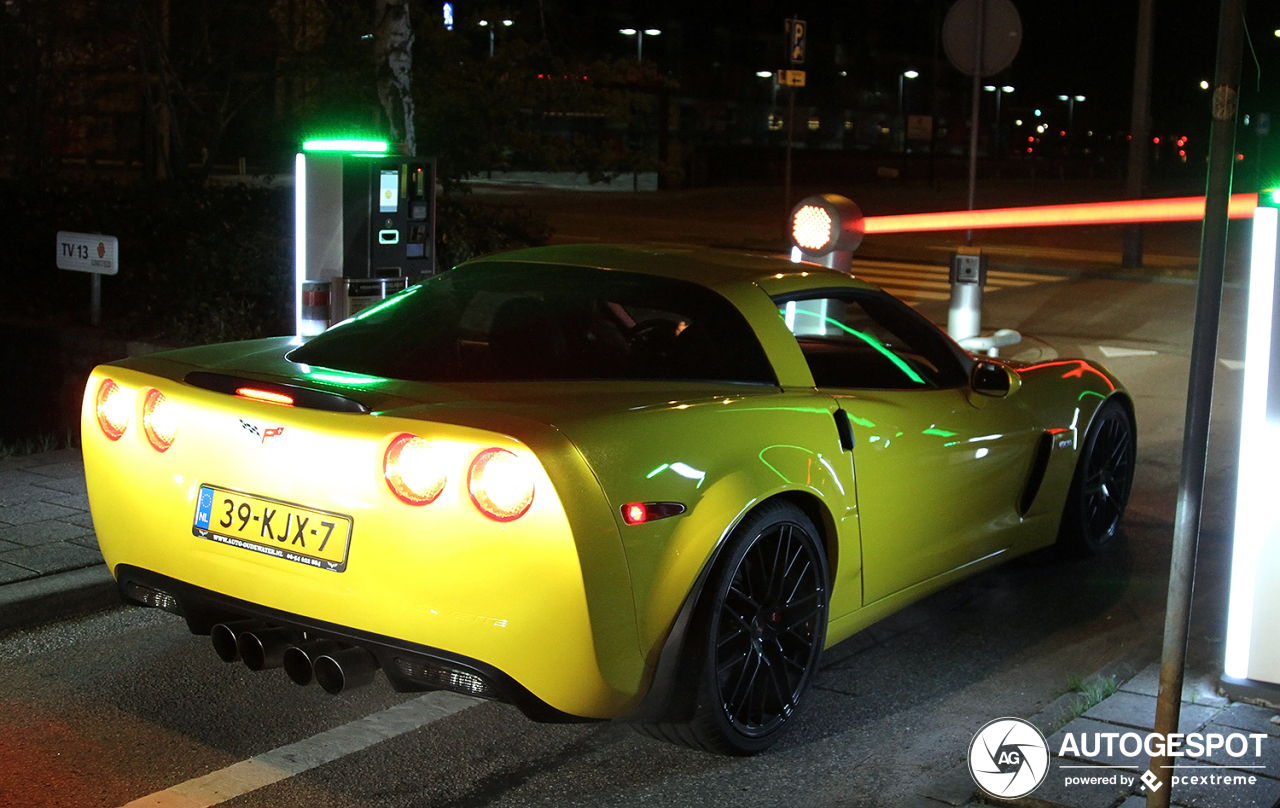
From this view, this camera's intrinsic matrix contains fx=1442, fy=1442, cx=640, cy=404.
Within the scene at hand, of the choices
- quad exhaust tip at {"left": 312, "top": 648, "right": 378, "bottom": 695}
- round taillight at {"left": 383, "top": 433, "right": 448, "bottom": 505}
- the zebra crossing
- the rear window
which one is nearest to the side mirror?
the rear window

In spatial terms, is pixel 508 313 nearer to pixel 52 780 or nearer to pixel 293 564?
pixel 293 564

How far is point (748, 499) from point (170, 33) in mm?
12855

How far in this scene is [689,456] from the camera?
373 cm

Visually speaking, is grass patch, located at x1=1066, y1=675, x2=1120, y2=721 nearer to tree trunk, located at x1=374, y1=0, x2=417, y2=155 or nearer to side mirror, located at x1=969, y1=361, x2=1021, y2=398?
side mirror, located at x1=969, y1=361, x2=1021, y2=398

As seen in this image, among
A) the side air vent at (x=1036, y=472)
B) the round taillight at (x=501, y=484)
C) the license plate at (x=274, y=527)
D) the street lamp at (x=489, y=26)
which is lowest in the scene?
the side air vent at (x=1036, y=472)

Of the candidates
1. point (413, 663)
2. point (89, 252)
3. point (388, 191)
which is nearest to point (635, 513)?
point (413, 663)

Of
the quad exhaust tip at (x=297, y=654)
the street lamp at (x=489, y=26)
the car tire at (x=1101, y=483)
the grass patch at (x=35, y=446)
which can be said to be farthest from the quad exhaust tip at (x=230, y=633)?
the street lamp at (x=489, y=26)

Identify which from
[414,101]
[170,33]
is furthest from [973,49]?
[170,33]

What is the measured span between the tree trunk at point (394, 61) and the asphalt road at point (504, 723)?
23.4 feet

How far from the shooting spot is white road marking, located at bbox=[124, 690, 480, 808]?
12.3 ft

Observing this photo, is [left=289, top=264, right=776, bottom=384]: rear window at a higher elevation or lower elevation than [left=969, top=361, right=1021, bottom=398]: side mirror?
higher

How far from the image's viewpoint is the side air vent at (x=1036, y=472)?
551 centimetres

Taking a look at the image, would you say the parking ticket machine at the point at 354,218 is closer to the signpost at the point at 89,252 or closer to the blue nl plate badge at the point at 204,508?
the signpost at the point at 89,252

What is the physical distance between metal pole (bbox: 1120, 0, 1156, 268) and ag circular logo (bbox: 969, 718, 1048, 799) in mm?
16096
